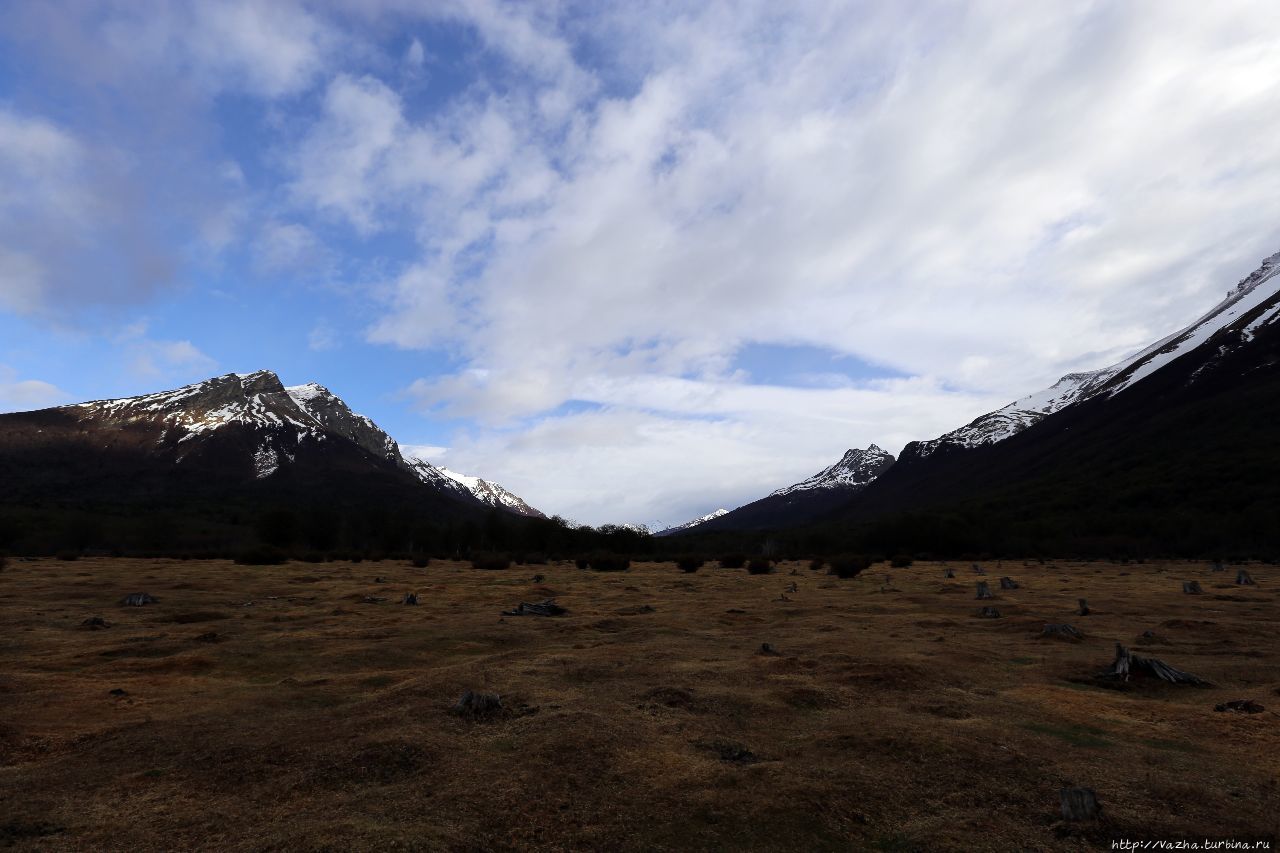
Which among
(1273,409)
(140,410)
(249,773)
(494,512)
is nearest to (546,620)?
(249,773)

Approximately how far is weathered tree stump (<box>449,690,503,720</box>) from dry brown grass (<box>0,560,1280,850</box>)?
1.04 feet

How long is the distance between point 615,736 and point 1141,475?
390ft

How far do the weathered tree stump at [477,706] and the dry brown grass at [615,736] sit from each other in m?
0.32

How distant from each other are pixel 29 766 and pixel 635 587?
25.7 metres

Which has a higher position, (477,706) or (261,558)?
(261,558)

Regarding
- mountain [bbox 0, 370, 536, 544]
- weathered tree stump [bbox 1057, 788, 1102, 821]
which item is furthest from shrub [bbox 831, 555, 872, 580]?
mountain [bbox 0, 370, 536, 544]

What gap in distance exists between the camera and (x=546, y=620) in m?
19.2

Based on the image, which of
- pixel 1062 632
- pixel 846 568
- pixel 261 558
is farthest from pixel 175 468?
pixel 1062 632

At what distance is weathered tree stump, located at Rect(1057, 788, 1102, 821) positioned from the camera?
6035mm

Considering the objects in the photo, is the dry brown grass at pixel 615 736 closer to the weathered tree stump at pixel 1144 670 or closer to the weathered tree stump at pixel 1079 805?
the weathered tree stump at pixel 1079 805

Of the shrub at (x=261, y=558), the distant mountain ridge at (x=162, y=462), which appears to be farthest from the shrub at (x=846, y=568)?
the distant mountain ridge at (x=162, y=462)

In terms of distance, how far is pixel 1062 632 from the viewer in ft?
52.6

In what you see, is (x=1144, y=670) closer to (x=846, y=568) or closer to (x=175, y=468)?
(x=846, y=568)

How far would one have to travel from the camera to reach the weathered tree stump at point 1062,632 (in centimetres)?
1580
